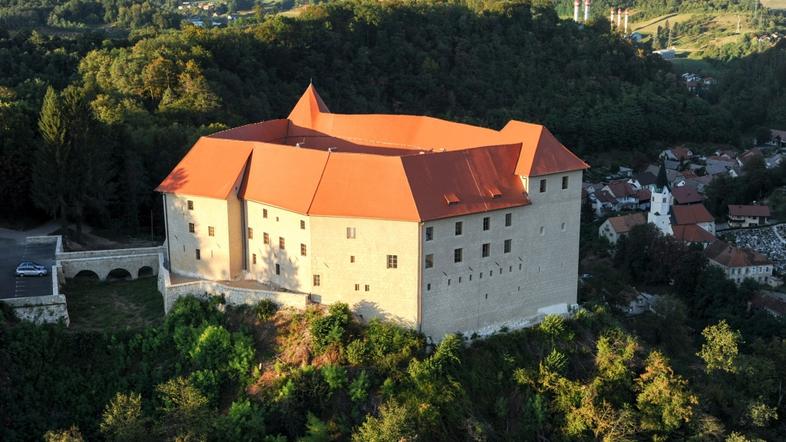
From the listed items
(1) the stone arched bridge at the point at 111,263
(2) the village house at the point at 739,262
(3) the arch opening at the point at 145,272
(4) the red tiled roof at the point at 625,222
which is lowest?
(2) the village house at the point at 739,262

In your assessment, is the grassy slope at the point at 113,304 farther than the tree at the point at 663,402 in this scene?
Yes

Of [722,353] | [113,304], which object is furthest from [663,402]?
[113,304]

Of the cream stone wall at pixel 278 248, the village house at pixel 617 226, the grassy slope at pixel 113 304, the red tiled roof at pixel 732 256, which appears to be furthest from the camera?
the village house at pixel 617 226

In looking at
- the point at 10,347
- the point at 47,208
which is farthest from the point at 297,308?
the point at 47,208

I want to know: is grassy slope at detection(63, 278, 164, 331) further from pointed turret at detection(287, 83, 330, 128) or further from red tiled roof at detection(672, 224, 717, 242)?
red tiled roof at detection(672, 224, 717, 242)

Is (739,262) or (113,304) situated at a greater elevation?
(113,304)

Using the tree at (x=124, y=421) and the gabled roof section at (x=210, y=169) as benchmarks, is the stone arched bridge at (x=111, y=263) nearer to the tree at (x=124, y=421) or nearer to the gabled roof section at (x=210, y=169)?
the gabled roof section at (x=210, y=169)

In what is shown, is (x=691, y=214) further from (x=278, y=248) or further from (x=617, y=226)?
(x=278, y=248)

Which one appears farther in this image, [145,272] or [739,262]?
[739,262]

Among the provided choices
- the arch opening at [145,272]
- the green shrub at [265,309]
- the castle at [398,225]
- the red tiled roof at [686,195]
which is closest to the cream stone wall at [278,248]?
the castle at [398,225]
